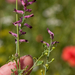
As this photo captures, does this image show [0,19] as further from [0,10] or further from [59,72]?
[59,72]

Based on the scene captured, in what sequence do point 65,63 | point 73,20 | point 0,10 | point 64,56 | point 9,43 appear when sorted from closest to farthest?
1. point 64,56
2. point 65,63
3. point 9,43
4. point 73,20
5. point 0,10

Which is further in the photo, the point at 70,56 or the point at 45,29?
the point at 45,29

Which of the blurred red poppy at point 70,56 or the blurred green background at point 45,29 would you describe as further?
the blurred green background at point 45,29

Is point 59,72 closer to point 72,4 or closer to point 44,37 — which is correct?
point 44,37

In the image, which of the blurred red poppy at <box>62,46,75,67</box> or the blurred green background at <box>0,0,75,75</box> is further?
the blurred green background at <box>0,0,75,75</box>

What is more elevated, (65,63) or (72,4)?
(72,4)

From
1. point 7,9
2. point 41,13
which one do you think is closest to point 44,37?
point 41,13

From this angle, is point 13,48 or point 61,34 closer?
point 13,48

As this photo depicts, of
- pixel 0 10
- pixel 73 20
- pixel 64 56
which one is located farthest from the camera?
pixel 0 10
